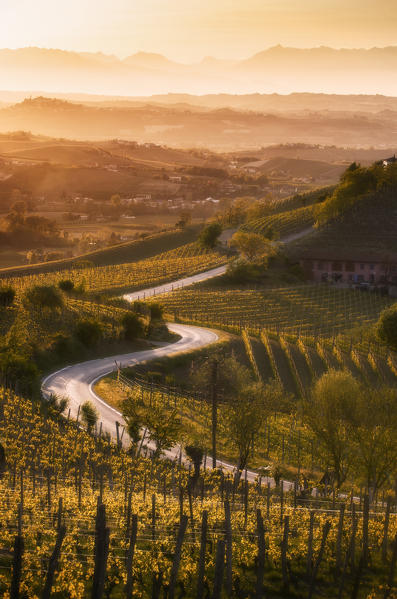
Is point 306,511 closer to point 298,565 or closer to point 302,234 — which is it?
point 298,565

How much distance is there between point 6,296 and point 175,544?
152ft

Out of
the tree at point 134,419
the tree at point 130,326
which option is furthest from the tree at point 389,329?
the tree at point 134,419

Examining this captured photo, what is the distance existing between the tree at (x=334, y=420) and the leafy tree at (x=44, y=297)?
99.8 feet

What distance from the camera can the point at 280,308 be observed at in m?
82.0

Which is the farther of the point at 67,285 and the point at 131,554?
the point at 67,285

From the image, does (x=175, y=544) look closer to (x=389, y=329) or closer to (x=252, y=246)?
(x=389, y=329)

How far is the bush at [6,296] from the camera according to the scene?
6450 cm

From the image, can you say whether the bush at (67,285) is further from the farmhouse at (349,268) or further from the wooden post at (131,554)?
the wooden post at (131,554)

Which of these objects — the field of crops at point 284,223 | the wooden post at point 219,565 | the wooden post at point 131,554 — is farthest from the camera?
the field of crops at point 284,223

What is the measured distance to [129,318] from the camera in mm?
66000

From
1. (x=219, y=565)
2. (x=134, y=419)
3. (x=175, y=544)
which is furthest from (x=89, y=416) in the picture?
(x=219, y=565)

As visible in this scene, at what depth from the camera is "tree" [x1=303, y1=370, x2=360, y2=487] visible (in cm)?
3531

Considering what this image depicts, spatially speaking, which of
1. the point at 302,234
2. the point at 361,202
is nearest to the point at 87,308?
the point at 302,234

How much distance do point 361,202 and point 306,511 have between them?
109 m
